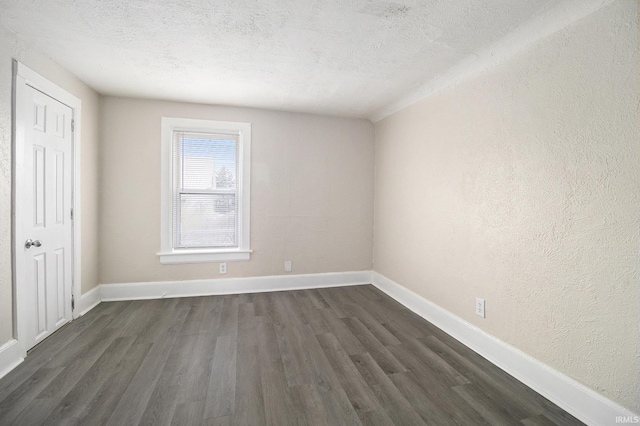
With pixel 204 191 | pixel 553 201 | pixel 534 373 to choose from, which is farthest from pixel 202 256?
pixel 553 201

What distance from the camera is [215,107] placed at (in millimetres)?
3568

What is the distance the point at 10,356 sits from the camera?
1.99 metres

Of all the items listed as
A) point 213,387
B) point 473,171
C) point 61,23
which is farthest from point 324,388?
point 61,23

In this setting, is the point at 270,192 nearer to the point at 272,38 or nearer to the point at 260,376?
the point at 272,38

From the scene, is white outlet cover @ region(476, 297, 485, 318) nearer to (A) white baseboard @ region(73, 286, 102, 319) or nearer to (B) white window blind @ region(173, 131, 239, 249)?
(B) white window blind @ region(173, 131, 239, 249)

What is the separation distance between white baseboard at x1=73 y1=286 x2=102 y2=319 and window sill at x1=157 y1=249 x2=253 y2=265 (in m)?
0.74

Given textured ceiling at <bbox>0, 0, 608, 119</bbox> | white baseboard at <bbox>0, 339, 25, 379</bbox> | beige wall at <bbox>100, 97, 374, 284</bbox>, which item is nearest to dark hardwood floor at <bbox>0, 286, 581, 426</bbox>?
white baseboard at <bbox>0, 339, 25, 379</bbox>

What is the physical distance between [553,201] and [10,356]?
3.85 meters

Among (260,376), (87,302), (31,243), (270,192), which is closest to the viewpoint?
(260,376)

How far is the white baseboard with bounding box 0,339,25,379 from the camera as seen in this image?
192 centimetres

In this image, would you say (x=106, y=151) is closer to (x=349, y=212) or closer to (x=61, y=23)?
(x=61, y=23)

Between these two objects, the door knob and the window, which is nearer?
the door knob

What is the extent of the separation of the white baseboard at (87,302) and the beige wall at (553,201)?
3.65 m

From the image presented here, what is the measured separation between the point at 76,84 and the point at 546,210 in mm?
4215
